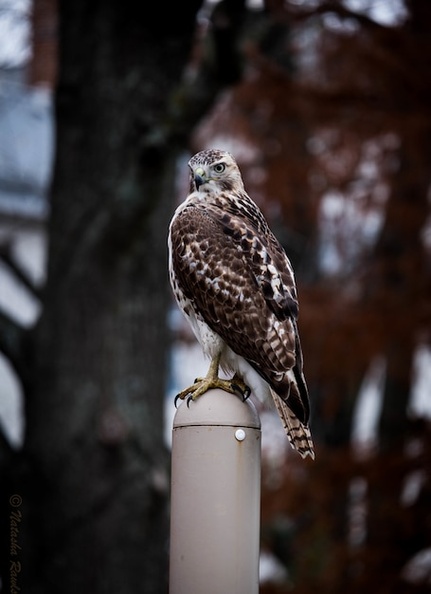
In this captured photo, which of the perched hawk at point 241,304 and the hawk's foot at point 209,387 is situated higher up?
the perched hawk at point 241,304

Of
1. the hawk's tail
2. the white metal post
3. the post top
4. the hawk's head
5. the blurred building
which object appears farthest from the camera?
the blurred building

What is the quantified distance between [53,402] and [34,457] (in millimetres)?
358

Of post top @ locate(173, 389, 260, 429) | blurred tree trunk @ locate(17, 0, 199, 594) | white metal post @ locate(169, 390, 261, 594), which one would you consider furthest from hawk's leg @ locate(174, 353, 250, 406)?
blurred tree trunk @ locate(17, 0, 199, 594)

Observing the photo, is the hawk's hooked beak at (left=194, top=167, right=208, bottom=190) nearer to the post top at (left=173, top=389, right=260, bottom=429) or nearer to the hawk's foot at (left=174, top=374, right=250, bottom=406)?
the hawk's foot at (left=174, top=374, right=250, bottom=406)

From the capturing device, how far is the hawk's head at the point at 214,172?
4473 mm

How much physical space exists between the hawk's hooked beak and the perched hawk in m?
0.18

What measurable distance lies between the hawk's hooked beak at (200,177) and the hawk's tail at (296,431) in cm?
96

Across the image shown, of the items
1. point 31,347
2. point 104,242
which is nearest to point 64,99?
point 104,242

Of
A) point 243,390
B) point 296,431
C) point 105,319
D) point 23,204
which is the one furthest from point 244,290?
point 23,204

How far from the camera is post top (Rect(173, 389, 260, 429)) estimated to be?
353cm

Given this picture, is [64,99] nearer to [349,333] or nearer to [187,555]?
[349,333]

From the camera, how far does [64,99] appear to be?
797cm

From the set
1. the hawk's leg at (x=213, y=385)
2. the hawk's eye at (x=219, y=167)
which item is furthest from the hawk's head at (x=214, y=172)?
the hawk's leg at (x=213, y=385)

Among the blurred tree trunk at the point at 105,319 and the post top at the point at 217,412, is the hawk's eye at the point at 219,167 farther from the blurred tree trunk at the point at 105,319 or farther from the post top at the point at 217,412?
the blurred tree trunk at the point at 105,319
